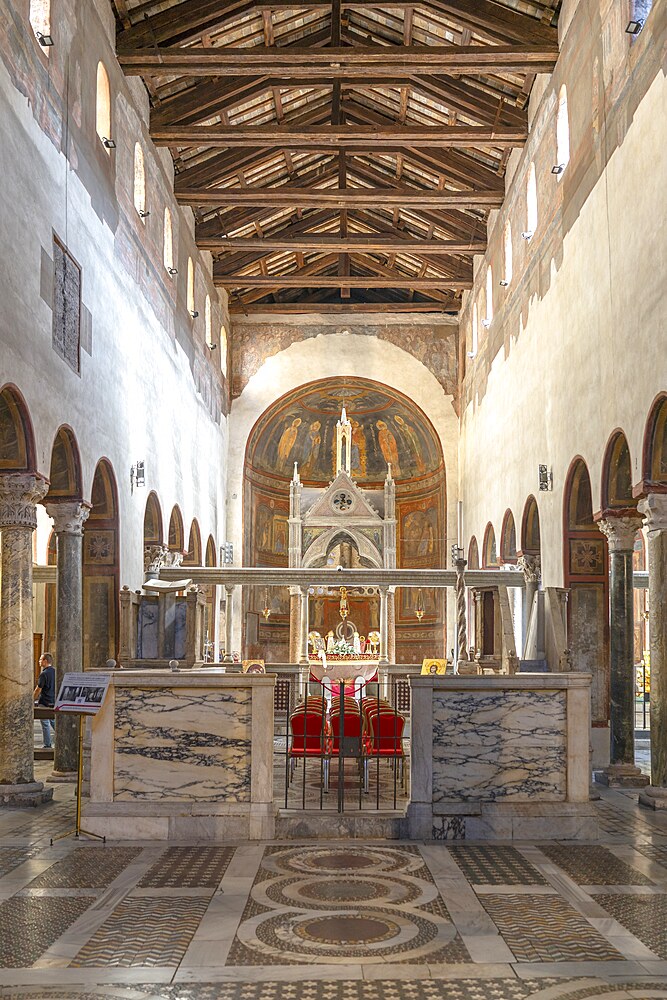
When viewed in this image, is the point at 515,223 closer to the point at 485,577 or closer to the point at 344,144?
the point at 344,144

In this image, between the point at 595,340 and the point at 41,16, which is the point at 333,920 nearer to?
the point at 595,340

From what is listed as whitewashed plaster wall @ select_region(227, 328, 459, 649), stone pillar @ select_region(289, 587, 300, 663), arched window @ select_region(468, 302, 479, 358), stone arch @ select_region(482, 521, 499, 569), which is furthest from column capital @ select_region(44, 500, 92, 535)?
whitewashed plaster wall @ select_region(227, 328, 459, 649)

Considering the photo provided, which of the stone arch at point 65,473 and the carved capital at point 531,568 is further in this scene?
the carved capital at point 531,568

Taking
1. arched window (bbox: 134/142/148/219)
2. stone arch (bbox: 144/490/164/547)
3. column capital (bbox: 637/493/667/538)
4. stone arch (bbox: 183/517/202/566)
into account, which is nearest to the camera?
column capital (bbox: 637/493/667/538)

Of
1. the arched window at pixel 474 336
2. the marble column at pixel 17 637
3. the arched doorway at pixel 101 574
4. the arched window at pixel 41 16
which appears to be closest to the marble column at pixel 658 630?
the marble column at pixel 17 637

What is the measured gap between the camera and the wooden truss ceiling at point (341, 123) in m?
17.3

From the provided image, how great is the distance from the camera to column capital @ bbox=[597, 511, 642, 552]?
14.1 metres

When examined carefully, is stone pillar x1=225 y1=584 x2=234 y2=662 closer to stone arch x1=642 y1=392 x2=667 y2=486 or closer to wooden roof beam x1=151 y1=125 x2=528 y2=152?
wooden roof beam x1=151 y1=125 x2=528 y2=152

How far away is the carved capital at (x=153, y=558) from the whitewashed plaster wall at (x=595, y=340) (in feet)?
22.6

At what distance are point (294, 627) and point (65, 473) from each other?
14.7m

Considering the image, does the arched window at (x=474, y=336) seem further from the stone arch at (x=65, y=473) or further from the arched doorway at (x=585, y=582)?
the stone arch at (x=65, y=473)

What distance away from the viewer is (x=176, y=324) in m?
22.5

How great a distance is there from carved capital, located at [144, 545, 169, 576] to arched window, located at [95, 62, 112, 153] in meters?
7.30

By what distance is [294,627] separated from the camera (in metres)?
28.3
